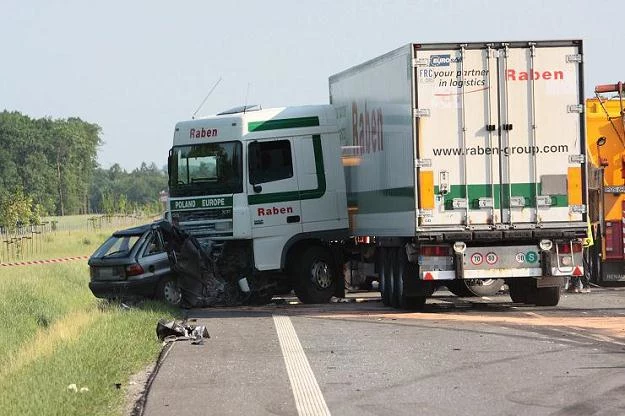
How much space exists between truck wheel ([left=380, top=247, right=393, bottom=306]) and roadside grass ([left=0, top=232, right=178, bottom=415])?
347cm

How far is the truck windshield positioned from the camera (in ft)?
69.1

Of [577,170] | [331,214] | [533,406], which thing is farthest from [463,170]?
[533,406]

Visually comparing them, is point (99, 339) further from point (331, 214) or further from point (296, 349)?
point (331, 214)

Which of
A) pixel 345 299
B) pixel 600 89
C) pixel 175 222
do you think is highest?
pixel 600 89

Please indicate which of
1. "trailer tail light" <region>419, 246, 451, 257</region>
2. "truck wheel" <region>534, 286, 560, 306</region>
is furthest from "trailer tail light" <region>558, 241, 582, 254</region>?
"trailer tail light" <region>419, 246, 451, 257</region>

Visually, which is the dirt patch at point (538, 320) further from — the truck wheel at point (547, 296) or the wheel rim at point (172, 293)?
the wheel rim at point (172, 293)

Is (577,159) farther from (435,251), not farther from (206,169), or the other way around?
(206,169)

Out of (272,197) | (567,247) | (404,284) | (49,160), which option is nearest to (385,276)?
(404,284)

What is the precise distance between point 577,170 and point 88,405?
32.4 ft

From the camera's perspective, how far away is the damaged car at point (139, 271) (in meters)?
20.9

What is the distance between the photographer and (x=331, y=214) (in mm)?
21453

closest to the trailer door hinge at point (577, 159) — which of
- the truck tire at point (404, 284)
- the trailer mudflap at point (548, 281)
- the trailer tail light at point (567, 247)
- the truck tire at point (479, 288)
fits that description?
the trailer tail light at point (567, 247)

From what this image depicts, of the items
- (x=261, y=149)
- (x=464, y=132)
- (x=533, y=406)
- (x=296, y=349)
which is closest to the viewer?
(x=533, y=406)

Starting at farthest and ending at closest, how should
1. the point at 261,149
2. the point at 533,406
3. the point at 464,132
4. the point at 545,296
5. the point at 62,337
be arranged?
1. the point at 261,149
2. the point at 545,296
3. the point at 464,132
4. the point at 62,337
5. the point at 533,406
